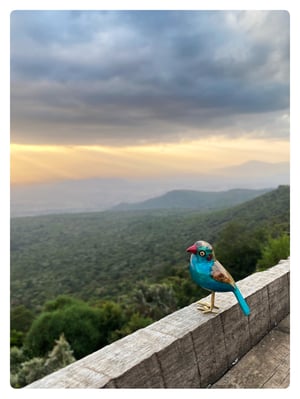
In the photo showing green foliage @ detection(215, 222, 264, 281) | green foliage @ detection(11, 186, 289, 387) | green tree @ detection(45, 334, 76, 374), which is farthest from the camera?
green foliage @ detection(215, 222, 264, 281)

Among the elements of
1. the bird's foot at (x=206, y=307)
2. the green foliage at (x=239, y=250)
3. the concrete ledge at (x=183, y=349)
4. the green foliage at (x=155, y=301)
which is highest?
the bird's foot at (x=206, y=307)

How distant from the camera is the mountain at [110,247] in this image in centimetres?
2481

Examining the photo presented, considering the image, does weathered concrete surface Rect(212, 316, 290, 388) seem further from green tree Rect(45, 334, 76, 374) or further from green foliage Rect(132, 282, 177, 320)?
green foliage Rect(132, 282, 177, 320)

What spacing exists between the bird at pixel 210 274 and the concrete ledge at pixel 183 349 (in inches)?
4.1

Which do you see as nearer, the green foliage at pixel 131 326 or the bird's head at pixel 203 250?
the bird's head at pixel 203 250

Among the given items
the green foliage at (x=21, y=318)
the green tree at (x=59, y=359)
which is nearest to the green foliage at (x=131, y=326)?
the green foliage at (x=21, y=318)

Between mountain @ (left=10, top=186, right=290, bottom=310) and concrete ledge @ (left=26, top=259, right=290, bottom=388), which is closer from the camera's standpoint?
concrete ledge @ (left=26, top=259, right=290, bottom=388)

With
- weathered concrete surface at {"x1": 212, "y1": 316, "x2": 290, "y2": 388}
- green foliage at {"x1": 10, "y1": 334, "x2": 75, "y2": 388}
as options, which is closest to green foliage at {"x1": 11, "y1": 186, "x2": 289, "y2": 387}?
green foliage at {"x1": 10, "y1": 334, "x2": 75, "y2": 388}

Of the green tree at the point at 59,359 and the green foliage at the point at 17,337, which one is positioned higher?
the green tree at the point at 59,359

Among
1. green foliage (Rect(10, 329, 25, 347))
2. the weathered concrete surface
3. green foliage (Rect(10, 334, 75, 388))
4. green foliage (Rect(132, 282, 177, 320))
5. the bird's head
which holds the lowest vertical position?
green foliage (Rect(10, 329, 25, 347))

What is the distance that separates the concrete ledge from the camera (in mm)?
1345

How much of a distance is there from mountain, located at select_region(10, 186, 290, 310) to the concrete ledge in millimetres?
19196

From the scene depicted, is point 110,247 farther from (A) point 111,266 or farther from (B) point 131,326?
(B) point 131,326

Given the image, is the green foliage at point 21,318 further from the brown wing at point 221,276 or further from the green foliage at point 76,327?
the brown wing at point 221,276
